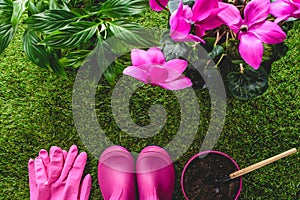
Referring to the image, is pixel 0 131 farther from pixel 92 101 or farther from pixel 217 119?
pixel 217 119

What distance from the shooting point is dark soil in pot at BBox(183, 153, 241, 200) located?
55.7 inches

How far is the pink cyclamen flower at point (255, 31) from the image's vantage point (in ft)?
2.58

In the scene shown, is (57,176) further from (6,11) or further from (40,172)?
(6,11)

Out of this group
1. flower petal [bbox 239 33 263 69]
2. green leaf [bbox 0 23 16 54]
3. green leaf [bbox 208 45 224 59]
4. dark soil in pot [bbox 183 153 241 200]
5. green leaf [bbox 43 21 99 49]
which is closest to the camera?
flower petal [bbox 239 33 263 69]

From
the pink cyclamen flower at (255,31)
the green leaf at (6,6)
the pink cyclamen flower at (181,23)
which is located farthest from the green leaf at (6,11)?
the pink cyclamen flower at (255,31)

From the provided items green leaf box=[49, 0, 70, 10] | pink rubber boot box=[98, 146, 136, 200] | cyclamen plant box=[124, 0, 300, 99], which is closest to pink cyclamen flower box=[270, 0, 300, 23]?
cyclamen plant box=[124, 0, 300, 99]

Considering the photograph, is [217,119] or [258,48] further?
[217,119]

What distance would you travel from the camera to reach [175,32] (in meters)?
0.86

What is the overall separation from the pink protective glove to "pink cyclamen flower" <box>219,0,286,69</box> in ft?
3.07

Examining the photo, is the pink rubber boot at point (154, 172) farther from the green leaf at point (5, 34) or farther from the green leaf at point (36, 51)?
the green leaf at point (5, 34)

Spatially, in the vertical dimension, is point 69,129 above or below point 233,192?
above

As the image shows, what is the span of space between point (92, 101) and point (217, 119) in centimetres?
51

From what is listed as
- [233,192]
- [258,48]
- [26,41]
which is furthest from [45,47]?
[233,192]

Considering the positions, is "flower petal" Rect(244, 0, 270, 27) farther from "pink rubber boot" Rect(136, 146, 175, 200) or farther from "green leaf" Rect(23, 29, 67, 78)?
"pink rubber boot" Rect(136, 146, 175, 200)
